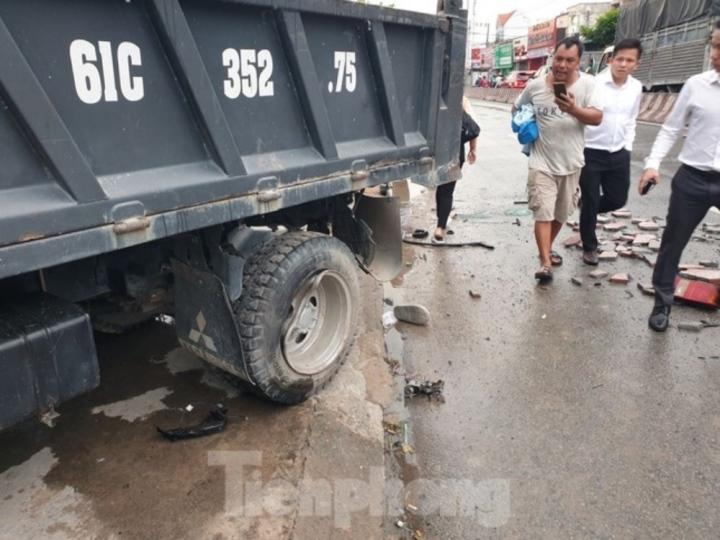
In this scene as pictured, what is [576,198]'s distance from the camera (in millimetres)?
5305

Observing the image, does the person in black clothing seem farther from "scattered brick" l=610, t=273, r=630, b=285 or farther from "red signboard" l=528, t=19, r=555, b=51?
"red signboard" l=528, t=19, r=555, b=51

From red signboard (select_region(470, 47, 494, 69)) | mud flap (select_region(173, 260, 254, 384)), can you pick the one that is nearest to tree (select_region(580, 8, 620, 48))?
red signboard (select_region(470, 47, 494, 69))

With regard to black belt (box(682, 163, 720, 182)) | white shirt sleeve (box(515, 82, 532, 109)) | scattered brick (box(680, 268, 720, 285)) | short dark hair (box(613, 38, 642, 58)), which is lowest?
scattered brick (box(680, 268, 720, 285))

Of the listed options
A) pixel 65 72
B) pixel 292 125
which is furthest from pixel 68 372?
pixel 292 125

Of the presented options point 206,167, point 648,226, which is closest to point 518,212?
point 648,226

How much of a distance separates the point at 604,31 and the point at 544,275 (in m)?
38.0

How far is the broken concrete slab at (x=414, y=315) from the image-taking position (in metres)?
4.46

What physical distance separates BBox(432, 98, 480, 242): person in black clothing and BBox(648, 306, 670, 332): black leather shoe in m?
2.33

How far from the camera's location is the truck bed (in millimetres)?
1729

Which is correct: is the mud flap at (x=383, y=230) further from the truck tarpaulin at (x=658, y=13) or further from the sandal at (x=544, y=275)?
the truck tarpaulin at (x=658, y=13)

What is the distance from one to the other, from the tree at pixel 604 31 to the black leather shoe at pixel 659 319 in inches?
1461

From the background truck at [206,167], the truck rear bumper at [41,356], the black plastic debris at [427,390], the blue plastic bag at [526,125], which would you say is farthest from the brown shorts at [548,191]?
the truck rear bumper at [41,356]

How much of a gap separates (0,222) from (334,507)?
65.2 inches

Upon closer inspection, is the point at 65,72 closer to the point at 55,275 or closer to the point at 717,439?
the point at 55,275
